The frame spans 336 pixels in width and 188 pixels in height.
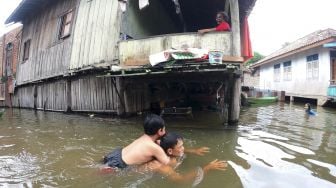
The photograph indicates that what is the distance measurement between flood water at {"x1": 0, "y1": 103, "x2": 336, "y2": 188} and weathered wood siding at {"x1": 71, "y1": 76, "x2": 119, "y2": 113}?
1456 millimetres

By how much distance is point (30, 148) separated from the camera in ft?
21.0

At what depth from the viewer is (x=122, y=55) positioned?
31.6 feet

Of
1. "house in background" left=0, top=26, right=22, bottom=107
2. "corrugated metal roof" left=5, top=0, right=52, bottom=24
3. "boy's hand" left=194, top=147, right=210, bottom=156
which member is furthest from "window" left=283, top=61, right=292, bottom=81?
"boy's hand" left=194, top=147, right=210, bottom=156

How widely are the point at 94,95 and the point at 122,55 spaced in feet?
8.73

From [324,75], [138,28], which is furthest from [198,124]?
[324,75]

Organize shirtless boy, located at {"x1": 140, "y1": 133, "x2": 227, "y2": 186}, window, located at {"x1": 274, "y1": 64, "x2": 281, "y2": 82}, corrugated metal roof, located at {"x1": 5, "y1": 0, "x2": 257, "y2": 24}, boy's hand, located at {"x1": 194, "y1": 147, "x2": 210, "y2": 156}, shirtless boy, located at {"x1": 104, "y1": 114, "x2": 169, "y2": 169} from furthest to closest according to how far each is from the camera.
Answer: window, located at {"x1": 274, "y1": 64, "x2": 281, "y2": 82} → corrugated metal roof, located at {"x1": 5, "y1": 0, "x2": 257, "y2": 24} → boy's hand, located at {"x1": 194, "y1": 147, "x2": 210, "y2": 156} → shirtless boy, located at {"x1": 104, "y1": 114, "x2": 169, "y2": 169} → shirtless boy, located at {"x1": 140, "y1": 133, "x2": 227, "y2": 186}

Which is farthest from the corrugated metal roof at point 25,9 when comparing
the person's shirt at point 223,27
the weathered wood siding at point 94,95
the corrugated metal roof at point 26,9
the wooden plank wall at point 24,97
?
the person's shirt at point 223,27

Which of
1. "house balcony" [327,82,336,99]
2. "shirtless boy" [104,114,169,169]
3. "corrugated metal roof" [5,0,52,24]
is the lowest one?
"shirtless boy" [104,114,169,169]

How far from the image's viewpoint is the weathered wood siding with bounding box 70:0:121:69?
10.7 metres

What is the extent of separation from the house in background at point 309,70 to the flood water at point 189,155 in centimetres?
841

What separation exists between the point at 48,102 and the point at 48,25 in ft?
11.7

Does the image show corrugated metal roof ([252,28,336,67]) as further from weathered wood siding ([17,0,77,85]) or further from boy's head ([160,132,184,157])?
boy's head ([160,132,184,157])

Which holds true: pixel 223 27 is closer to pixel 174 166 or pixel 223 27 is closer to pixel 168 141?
pixel 168 141

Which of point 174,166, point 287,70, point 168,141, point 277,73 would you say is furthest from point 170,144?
point 277,73
